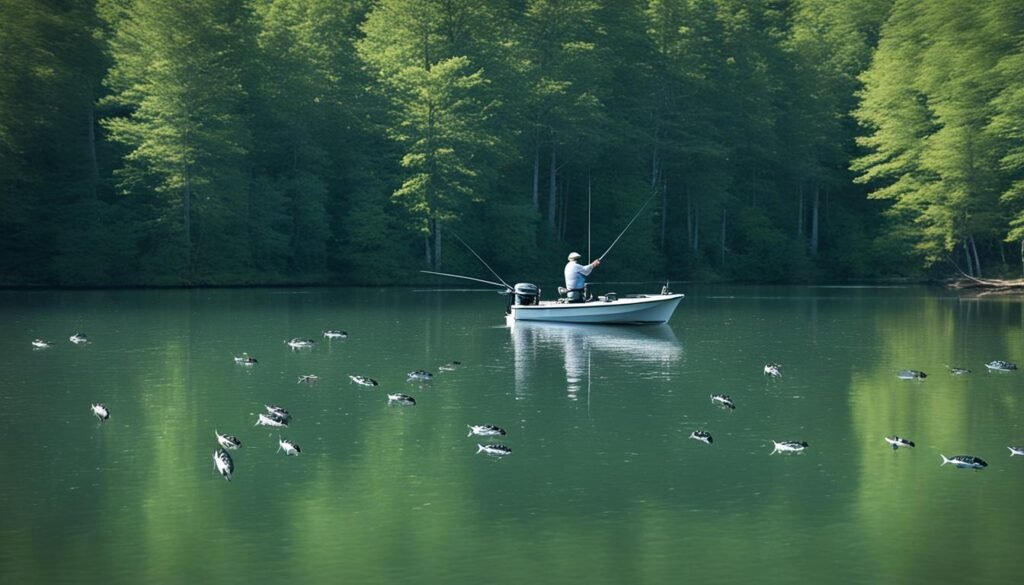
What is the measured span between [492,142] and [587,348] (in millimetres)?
40264

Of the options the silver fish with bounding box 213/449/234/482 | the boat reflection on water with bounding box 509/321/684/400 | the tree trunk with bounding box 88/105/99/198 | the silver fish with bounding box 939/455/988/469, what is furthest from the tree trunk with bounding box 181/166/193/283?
the silver fish with bounding box 939/455/988/469

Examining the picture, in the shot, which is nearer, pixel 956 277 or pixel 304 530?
pixel 304 530

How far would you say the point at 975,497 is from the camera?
16250mm

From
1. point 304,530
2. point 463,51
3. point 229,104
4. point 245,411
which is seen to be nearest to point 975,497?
point 304,530

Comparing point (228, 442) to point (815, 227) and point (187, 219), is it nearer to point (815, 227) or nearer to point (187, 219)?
point (187, 219)

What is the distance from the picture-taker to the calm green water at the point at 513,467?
13352 mm

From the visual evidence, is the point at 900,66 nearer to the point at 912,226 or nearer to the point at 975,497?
the point at 912,226

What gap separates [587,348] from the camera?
36.3m

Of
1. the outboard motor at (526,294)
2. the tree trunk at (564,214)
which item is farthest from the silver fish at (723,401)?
the tree trunk at (564,214)

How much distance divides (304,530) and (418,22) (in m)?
66.0

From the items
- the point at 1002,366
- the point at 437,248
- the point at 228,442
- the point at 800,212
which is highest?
the point at 800,212

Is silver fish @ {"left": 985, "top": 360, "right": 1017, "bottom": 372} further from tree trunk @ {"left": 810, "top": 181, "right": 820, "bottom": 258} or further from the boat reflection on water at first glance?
tree trunk @ {"left": 810, "top": 181, "right": 820, "bottom": 258}

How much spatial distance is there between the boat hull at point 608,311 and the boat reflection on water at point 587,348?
26 centimetres

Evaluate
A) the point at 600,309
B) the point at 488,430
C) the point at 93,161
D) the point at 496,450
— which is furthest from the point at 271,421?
the point at 93,161
